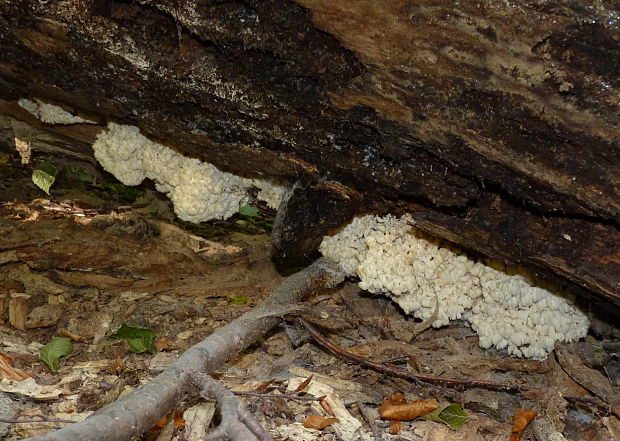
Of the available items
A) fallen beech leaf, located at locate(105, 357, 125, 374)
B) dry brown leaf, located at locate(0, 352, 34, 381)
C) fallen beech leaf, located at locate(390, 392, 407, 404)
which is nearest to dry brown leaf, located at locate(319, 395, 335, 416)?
fallen beech leaf, located at locate(390, 392, 407, 404)

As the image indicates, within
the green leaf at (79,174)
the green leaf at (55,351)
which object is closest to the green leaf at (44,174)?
the green leaf at (79,174)

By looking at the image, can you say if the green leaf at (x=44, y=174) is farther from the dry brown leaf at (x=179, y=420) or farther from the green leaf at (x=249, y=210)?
the dry brown leaf at (x=179, y=420)

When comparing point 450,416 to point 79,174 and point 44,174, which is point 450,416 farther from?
point 44,174

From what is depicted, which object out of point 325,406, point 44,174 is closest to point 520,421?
point 325,406

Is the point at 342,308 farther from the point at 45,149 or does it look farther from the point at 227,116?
the point at 45,149

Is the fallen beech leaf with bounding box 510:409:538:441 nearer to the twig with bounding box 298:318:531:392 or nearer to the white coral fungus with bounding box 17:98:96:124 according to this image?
the twig with bounding box 298:318:531:392

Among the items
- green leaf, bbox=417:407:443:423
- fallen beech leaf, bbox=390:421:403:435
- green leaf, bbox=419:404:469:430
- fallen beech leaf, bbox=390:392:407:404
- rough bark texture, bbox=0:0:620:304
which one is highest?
rough bark texture, bbox=0:0:620:304

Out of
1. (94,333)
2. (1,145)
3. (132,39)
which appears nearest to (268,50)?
(132,39)
